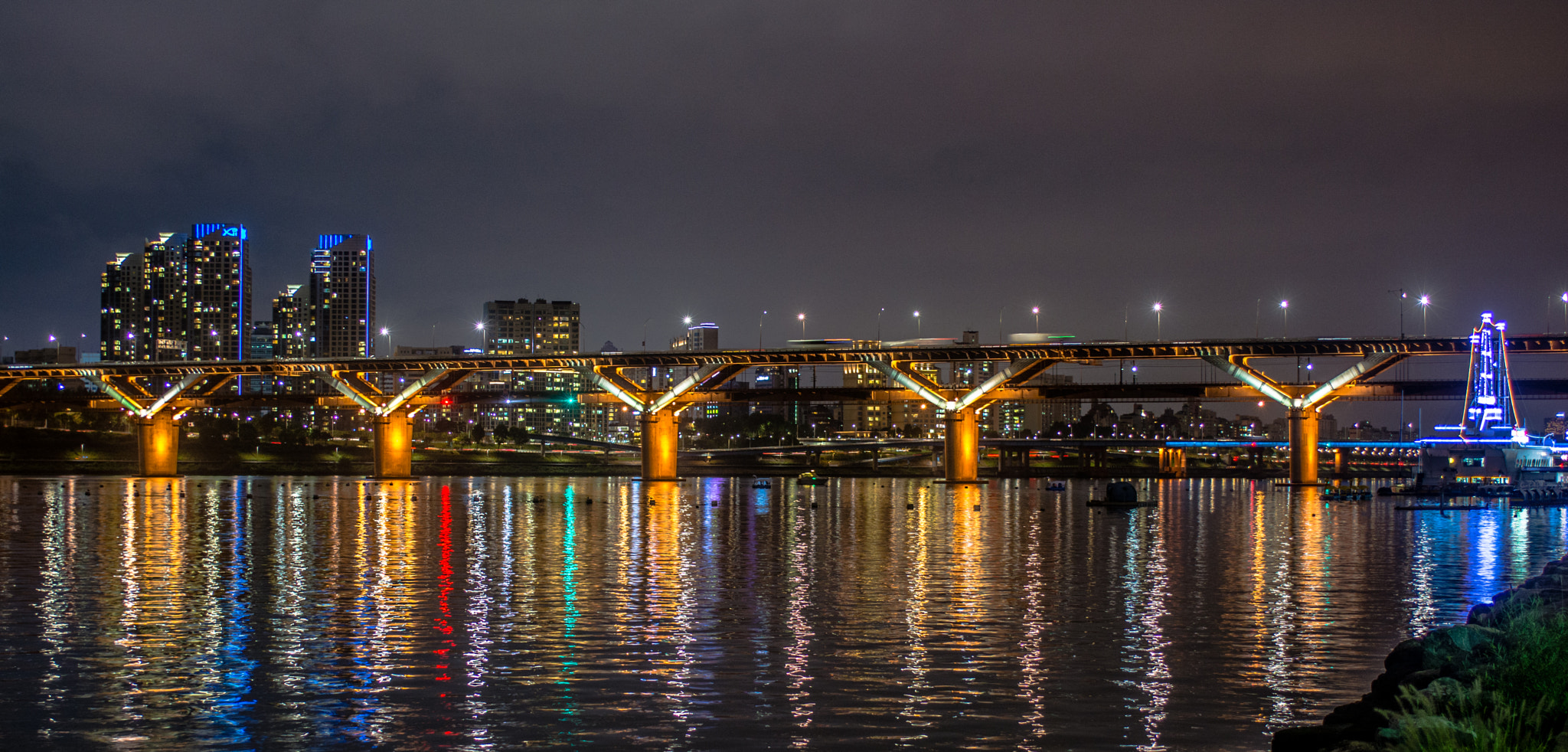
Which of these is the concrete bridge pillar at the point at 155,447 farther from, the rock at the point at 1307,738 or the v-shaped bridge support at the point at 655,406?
the rock at the point at 1307,738

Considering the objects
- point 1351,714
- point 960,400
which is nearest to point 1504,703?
point 1351,714

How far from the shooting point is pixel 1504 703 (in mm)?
12359

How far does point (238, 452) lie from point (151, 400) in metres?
33.5

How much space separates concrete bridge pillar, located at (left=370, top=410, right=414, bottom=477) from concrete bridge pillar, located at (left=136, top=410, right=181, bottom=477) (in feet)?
91.1

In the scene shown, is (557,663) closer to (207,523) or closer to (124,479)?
(207,523)

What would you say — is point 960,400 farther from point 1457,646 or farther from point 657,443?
point 1457,646

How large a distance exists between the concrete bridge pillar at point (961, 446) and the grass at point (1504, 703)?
116 m

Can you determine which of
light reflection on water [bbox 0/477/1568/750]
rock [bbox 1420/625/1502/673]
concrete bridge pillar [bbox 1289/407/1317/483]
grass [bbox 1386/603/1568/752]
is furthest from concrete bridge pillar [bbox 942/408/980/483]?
grass [bbox 1386/603/1568/752]

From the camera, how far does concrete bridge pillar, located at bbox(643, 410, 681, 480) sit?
13662 centimetres

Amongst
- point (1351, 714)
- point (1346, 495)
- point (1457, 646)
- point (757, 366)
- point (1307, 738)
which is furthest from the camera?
point (757, 366)

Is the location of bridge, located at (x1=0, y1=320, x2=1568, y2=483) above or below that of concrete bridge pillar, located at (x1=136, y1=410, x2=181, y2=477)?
above

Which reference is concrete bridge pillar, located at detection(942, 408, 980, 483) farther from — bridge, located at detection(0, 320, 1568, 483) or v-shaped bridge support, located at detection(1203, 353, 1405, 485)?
v-shaped bridge support, located at detection(1203, 353, 1405, 485)

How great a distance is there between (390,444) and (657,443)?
33.3 m

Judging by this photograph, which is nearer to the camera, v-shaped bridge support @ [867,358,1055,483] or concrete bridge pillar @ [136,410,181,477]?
v-shaped bridge support @ [867,358,1055,483]
